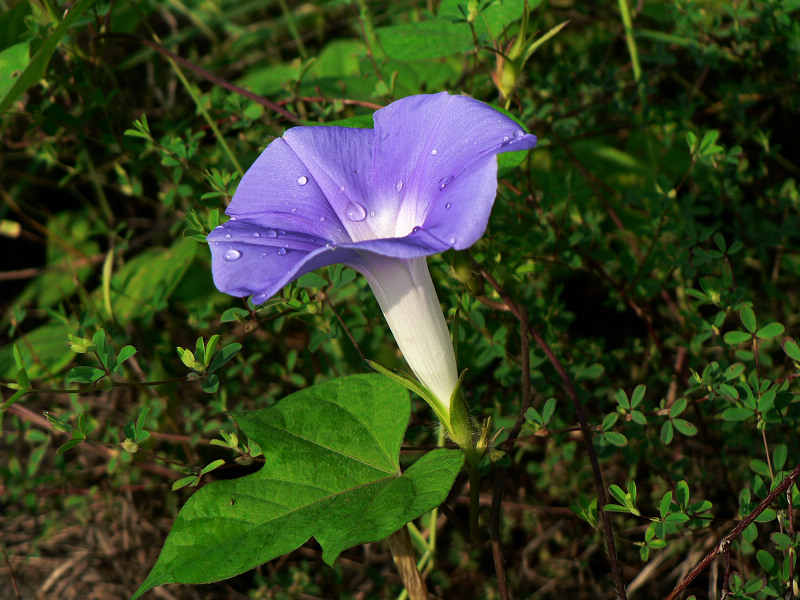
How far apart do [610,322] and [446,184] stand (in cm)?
154

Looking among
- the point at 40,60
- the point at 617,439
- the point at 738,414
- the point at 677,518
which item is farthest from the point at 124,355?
the point at 738,414

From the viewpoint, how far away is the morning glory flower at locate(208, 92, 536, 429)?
1232 mm

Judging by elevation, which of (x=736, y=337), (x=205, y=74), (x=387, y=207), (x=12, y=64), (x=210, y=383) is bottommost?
(x=736, y=337)

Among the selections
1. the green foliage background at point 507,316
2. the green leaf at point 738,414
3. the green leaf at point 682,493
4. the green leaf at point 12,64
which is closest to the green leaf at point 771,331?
the green foliage background at point 507,316

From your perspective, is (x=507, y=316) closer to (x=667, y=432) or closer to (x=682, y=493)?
(x=667, y=432)

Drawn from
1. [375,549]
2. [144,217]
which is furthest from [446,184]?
[144,217]

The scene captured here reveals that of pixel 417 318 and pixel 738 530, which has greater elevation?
pixel 417 318

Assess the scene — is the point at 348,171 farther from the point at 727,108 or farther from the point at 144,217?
the point at 144,217

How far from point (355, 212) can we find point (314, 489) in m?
0.63

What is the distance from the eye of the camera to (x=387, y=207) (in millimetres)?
1656

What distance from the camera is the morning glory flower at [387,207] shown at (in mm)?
1232

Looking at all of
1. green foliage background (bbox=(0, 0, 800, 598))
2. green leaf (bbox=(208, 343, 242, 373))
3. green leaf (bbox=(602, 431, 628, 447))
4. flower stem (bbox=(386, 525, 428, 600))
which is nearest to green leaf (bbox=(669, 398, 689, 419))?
green foliage background (bbox=(0, 0, 800, 598))

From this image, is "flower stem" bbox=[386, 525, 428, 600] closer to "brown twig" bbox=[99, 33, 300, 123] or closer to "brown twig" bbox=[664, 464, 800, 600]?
"brown twig" bbox=[664, 464, 800, 600]

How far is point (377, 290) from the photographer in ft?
4.75
